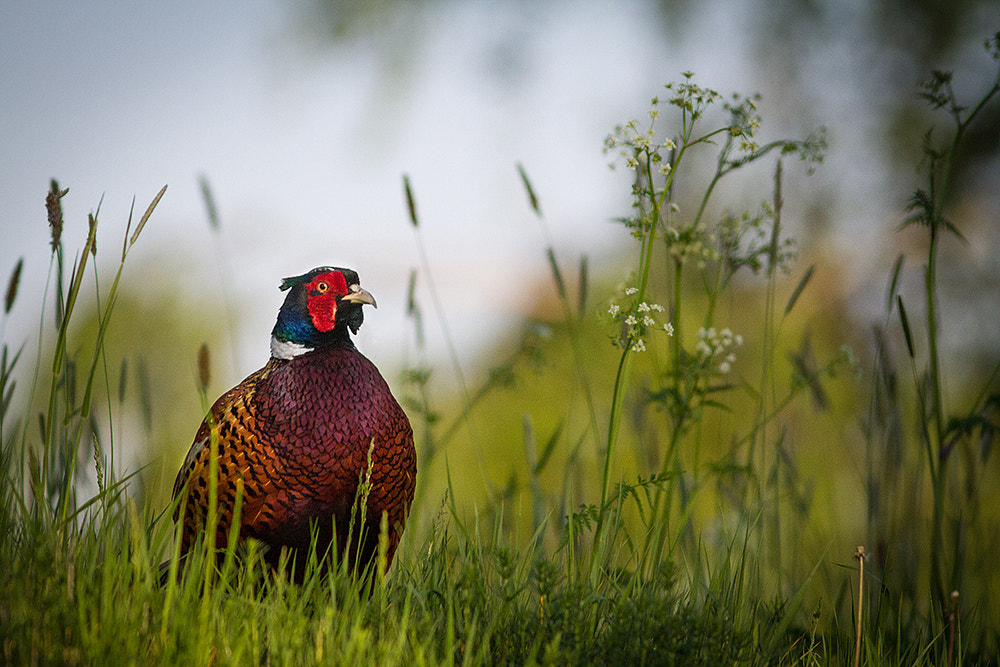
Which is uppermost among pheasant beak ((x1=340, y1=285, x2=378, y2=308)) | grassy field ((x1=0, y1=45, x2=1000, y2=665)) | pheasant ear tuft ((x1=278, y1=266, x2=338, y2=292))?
A: pheasant ear tuft ((x1=278, y1=266, x2=338, y2=292))

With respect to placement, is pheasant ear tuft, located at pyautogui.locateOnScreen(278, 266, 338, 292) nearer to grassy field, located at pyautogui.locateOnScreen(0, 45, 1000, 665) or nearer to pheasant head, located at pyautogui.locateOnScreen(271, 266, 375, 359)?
pheasant head, located at pyautogui.locateOnScreen(271, 266, 375, 359)

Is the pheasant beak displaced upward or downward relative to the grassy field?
upward

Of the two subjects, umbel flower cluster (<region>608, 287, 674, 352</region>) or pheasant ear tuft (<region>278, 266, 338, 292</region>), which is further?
pheasant ear tuft (<region>278, 266, 338, 292</region>)

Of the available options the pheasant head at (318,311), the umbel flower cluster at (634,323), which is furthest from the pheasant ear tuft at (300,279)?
the umbel flower cluster at (634,323)

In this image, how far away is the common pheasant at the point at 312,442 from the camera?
236 cm

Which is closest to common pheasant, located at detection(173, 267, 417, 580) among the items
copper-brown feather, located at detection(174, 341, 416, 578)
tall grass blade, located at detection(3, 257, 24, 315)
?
copper-brown feather, located at detection(174, 341, 416, 578)

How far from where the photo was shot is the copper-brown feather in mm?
2361

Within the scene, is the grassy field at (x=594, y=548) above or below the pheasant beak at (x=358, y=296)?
below

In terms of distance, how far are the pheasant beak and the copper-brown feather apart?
18 cm

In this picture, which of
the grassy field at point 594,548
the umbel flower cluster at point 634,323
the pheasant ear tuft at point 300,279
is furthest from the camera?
the pheasant ear tuft at point 300,279

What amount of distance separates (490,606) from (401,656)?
41cm

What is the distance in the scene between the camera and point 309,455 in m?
2.35

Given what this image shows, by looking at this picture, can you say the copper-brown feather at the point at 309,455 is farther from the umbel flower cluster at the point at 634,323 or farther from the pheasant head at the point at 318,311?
the umbel flower cluster at the point at 634,323

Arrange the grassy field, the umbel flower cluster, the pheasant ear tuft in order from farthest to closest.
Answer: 1. the pheasant ear tuft
2. the umbel flower cluster
3. the grassy field
